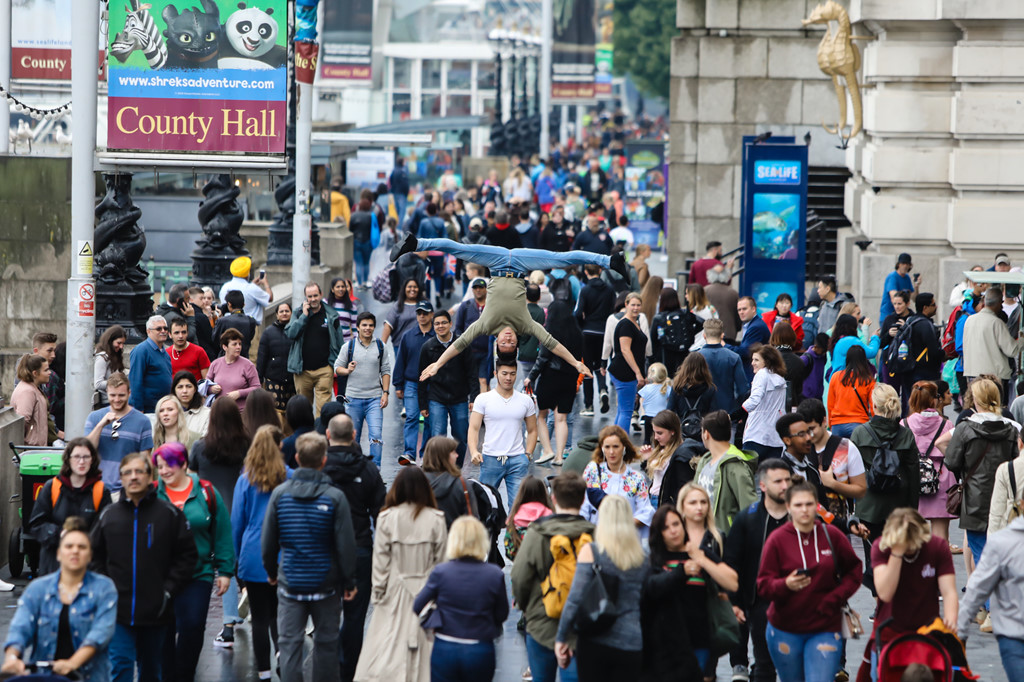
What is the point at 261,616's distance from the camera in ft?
30.1

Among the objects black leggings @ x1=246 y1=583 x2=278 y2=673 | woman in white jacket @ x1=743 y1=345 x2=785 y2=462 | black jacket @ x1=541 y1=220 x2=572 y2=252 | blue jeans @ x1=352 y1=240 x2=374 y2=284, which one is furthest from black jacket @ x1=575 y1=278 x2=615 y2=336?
blue jeans @ x1=352 y1=240 x2=374 y2=284

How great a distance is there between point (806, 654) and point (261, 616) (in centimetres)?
316

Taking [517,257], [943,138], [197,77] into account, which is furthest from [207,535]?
[943,138]

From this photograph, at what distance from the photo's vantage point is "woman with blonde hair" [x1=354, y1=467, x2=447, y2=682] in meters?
8.46

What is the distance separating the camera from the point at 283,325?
1488 centimetres

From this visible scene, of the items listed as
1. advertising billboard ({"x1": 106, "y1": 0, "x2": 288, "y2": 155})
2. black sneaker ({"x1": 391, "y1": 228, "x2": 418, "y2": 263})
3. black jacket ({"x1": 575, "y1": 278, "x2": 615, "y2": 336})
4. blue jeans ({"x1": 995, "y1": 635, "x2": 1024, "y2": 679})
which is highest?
advertising billboard ({"x1": 106, "y1": 0, "x2": 288, "y2": 155})

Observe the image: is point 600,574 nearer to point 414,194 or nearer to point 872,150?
point 872,150

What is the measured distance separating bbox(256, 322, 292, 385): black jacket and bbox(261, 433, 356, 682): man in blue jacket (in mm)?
6208

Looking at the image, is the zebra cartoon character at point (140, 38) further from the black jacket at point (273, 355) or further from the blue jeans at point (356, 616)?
the blue jeans at point (356, 616)

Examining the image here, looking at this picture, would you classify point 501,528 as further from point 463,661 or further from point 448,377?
point 448,377

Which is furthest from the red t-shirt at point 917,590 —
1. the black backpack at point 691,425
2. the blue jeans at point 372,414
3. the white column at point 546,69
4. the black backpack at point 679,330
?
the white column at point 546,69

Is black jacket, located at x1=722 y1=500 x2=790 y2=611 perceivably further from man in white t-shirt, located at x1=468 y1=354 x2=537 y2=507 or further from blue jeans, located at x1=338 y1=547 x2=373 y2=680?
man in white t-shirt, located at x1=468 y1=354 x2=537 y2=507

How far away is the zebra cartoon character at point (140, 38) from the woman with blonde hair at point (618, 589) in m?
6.19

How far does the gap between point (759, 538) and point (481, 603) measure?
5.43ft
